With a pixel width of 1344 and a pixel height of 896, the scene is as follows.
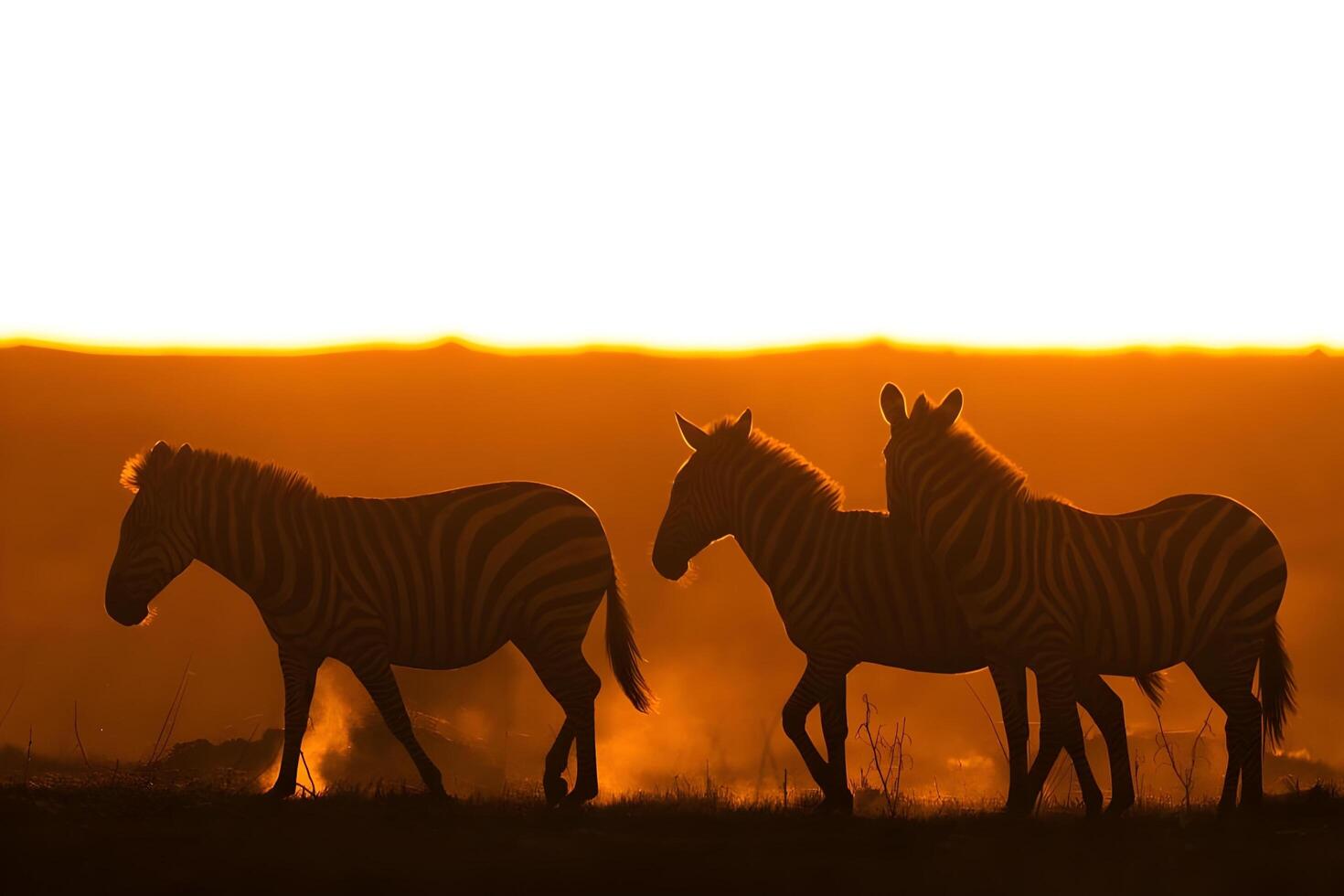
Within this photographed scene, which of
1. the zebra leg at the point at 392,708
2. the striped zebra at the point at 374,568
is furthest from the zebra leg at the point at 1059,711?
the zebra leg at the point at 392,708

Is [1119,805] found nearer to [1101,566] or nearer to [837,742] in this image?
[1101,566]

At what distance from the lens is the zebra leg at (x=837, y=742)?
9961mm

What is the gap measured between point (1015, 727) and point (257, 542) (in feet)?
18.2

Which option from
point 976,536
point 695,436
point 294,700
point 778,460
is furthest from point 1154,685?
point 294,700

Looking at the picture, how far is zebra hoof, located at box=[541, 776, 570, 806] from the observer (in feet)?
32.7

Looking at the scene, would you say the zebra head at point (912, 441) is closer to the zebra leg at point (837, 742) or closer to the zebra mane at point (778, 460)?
the zebra mane at point (778, 460)

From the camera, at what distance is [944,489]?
10.1 metres

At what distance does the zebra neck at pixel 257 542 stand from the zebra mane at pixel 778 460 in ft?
10.1

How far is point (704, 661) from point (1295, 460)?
14.8 metres

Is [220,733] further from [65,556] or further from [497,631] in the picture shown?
[497,631]

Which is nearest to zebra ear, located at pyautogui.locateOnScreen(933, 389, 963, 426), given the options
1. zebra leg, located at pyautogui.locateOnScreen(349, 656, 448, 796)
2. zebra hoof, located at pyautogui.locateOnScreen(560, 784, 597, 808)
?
zebra hoof, located at pyautogui.locateOnScreen(560, 784, 597, 808)

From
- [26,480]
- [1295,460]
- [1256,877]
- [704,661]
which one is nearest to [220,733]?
[704,661]

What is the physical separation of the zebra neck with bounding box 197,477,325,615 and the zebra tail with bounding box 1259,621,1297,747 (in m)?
6.91

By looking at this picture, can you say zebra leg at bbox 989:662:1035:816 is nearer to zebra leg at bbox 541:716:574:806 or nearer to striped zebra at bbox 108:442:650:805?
striped zebra at bbox 108:442:650:805
